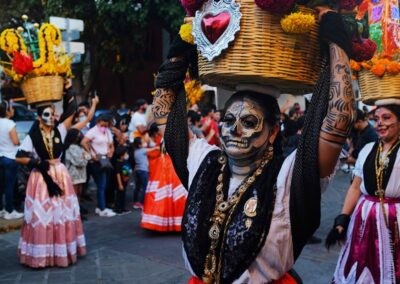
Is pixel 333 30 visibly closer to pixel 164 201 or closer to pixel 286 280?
pixel 286 280

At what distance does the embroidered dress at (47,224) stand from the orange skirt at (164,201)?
5.01 feet

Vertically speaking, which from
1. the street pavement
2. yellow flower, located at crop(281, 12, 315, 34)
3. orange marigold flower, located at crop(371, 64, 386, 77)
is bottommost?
the street pavement

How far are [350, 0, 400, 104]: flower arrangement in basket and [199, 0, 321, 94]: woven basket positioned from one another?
4.36 ft

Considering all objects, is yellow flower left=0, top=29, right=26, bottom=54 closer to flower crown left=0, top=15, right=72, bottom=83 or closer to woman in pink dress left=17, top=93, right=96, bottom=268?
flower crown left=0, top=15, right=72, bottom=83

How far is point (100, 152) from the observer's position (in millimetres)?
8297

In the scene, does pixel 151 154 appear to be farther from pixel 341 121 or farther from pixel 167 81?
pixel 341 121

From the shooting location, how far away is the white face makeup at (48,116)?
563cm

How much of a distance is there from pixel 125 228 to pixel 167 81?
5068mm

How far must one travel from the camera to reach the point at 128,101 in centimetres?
2316

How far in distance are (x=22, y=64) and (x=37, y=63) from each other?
170mm

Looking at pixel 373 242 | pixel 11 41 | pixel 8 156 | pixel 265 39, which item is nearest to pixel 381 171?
pixel 373 242

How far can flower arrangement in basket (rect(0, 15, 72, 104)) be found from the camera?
539cm

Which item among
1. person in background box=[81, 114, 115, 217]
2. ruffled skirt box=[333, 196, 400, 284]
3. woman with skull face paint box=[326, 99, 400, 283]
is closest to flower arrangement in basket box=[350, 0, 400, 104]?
woman with skull face paint box=[326, 99, 400, 283]

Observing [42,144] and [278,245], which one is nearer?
[278,245]
